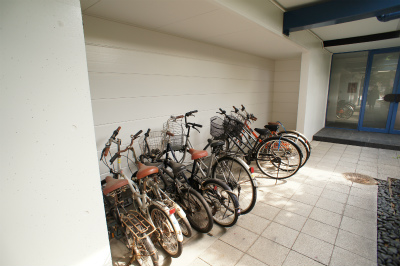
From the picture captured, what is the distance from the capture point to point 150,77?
2.92 metres

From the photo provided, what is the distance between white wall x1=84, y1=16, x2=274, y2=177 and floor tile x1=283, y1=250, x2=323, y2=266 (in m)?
2.27

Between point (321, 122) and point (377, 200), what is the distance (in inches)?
167

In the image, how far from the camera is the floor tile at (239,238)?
1950mm

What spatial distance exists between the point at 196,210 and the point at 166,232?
398mm

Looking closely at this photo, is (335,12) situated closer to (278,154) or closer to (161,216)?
(278,154)

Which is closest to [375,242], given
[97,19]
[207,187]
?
[207,187]

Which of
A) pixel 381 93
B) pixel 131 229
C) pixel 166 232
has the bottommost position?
pixel 166 232

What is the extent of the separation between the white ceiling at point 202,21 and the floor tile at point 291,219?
2.41 meters

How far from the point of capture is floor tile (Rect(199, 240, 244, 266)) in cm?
177

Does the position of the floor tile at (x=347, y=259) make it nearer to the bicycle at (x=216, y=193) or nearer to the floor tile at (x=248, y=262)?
the floor tile at (x=248, y=262)

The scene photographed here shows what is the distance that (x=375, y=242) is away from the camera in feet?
6.36

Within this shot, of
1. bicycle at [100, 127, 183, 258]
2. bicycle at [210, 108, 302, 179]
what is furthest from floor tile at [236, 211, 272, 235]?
bicycle at [210, 108, 302, 179]

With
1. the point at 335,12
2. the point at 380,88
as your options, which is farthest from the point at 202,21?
the point at 380,88

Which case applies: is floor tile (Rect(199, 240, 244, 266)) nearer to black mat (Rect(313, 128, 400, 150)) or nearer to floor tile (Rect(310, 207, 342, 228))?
floor tile (Rect(310, 207, 342, 228))
